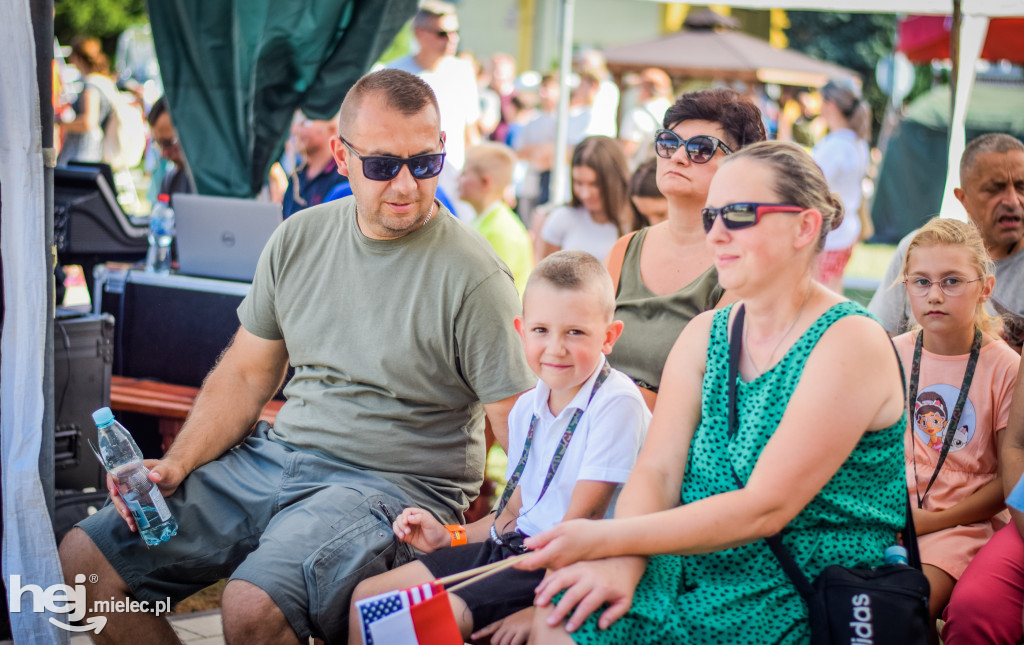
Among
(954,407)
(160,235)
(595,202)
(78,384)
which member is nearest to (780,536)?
(954,407)

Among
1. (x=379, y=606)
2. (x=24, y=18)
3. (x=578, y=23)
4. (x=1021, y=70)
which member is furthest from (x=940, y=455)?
(x=578, y=23)

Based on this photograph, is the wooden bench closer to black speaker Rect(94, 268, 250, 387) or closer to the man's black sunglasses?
black speaker Rect(94, 268, 250, 387)

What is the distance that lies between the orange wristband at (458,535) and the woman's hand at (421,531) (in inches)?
0.7

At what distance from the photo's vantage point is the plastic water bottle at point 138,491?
8.55 ft

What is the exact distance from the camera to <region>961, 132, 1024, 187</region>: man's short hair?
3.60m

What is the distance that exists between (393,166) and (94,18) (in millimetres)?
27524

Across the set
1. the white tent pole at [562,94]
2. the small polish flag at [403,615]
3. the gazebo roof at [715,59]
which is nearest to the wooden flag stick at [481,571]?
the small polish flag at [403,615]

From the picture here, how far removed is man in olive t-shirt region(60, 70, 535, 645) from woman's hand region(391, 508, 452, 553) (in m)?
0.09

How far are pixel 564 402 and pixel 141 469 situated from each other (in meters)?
1.18

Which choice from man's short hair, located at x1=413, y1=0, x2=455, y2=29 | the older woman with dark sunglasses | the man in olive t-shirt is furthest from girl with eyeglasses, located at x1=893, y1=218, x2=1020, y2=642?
man's short hair, located at x1=413, y1=0, x2=455, y2=29

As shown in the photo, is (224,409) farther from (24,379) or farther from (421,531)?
(421,531)

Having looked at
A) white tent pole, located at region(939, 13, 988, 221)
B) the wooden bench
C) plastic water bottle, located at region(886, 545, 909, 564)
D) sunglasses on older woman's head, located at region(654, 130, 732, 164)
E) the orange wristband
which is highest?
white tent pole, located at region(939, 13, 988, 221)

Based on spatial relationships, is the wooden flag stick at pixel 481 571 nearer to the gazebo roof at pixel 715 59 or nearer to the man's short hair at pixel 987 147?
the man's short hair at pixel 987 147

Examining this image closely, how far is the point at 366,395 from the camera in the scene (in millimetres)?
2764
